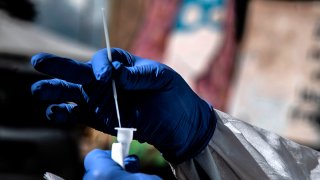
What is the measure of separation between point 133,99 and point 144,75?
0.08 metres

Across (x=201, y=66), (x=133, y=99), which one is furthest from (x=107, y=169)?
(x=201, y=66)

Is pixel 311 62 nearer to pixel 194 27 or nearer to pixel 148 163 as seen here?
pixel 194 27

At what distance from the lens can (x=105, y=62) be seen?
A: 1.41 meters

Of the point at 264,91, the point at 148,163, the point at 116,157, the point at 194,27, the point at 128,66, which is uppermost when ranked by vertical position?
the point at 128,66

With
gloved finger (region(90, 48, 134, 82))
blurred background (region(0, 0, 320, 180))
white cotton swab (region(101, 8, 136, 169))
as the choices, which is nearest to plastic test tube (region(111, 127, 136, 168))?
white cotton swab (region(101, 8, 136, 169))

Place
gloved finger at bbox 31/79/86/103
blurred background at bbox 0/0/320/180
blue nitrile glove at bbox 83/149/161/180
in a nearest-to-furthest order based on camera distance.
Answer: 1. blue nitrile glove at bbox 83/149/161/180
2. gloved finger at bbox 31/79/86/103
3. blurred background at bbox 0/0/320/180

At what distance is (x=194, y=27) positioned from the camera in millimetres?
6211

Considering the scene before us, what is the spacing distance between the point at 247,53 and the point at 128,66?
14.5ft

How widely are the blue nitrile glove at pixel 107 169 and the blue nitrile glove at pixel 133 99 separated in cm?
10

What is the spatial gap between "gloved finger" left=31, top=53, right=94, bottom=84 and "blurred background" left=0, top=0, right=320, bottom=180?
341 cm

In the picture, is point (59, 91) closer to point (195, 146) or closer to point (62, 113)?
point (62, 113)

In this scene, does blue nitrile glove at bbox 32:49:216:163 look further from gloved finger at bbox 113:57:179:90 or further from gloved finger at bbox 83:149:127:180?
gloved finger at bbox 83:149:127:180

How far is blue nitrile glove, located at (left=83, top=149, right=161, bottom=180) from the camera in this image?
134 cm

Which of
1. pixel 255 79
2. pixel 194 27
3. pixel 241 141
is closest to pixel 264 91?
pixel 255 79
